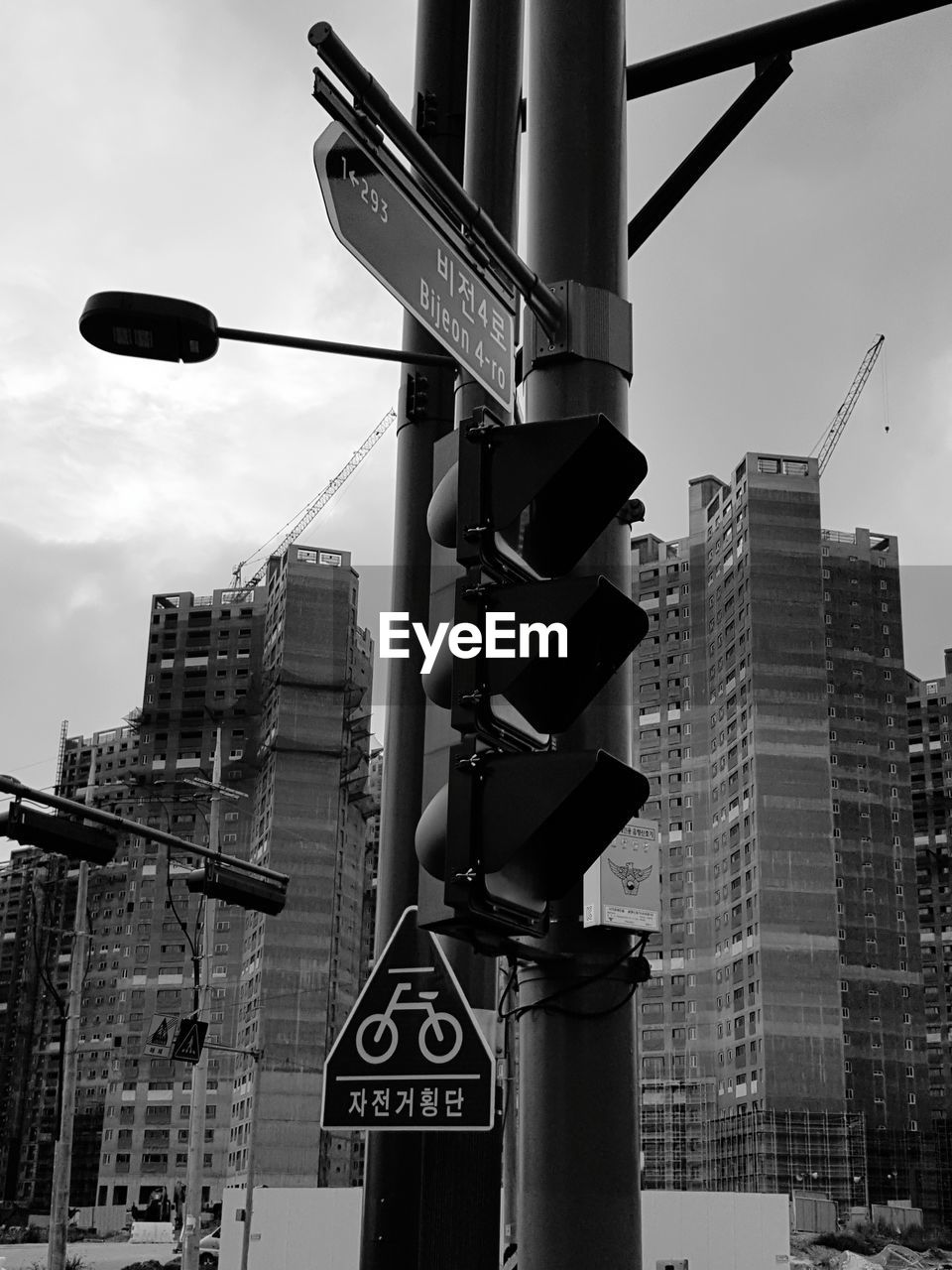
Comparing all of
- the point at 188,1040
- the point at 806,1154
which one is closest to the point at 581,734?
the point at 188,1040

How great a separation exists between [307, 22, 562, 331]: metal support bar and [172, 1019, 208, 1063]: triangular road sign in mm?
23424

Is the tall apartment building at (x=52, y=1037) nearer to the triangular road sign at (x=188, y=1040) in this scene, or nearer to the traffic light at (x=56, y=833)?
the triangular road sign at (x=188, y=1040)

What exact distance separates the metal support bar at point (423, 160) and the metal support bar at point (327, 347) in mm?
2044

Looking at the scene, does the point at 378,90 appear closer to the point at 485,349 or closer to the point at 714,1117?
the point at 485,349

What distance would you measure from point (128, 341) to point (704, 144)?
229 cm

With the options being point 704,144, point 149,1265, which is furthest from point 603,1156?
point 149,1265

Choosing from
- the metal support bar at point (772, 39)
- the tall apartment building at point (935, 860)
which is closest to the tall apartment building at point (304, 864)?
the tall apartment building at point (935, 860)

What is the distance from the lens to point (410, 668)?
570 centimetres

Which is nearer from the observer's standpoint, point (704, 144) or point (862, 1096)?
point (704, 144)

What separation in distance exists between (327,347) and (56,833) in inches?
381

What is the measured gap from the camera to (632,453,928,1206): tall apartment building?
9194cm

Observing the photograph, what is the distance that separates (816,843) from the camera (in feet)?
311

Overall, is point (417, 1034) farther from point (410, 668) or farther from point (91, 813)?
point (91, 813)

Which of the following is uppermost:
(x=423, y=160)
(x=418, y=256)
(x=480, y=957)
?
(x=423, y=160)
